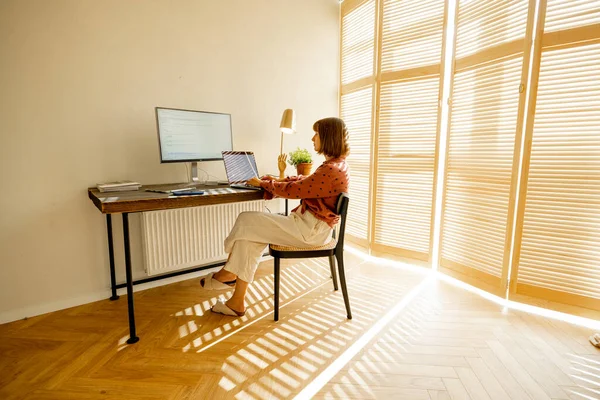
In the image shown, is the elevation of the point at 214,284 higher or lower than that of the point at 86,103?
lower

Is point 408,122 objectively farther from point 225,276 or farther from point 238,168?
point 225,276

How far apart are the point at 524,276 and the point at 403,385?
1.35 metres

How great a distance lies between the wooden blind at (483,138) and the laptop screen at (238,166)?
63.3 inches

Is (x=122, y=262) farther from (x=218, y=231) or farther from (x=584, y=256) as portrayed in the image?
(x=584, y=256)

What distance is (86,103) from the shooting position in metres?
2.04

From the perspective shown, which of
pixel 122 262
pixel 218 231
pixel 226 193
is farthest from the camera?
→ pixel 218 231

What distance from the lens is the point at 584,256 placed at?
194 cm

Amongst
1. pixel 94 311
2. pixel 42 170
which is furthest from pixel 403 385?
pixel 42 170

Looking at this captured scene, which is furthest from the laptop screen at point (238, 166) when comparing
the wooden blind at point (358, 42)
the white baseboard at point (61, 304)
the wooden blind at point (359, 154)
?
the wooden blind at point (358, 42)

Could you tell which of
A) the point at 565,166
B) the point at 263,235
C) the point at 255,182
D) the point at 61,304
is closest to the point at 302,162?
the point at 255,182

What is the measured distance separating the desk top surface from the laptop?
10cm

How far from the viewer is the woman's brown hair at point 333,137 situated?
188cm

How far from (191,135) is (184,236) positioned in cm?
79

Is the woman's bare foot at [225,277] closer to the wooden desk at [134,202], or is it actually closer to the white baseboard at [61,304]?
the wooden desk at [134,202]
